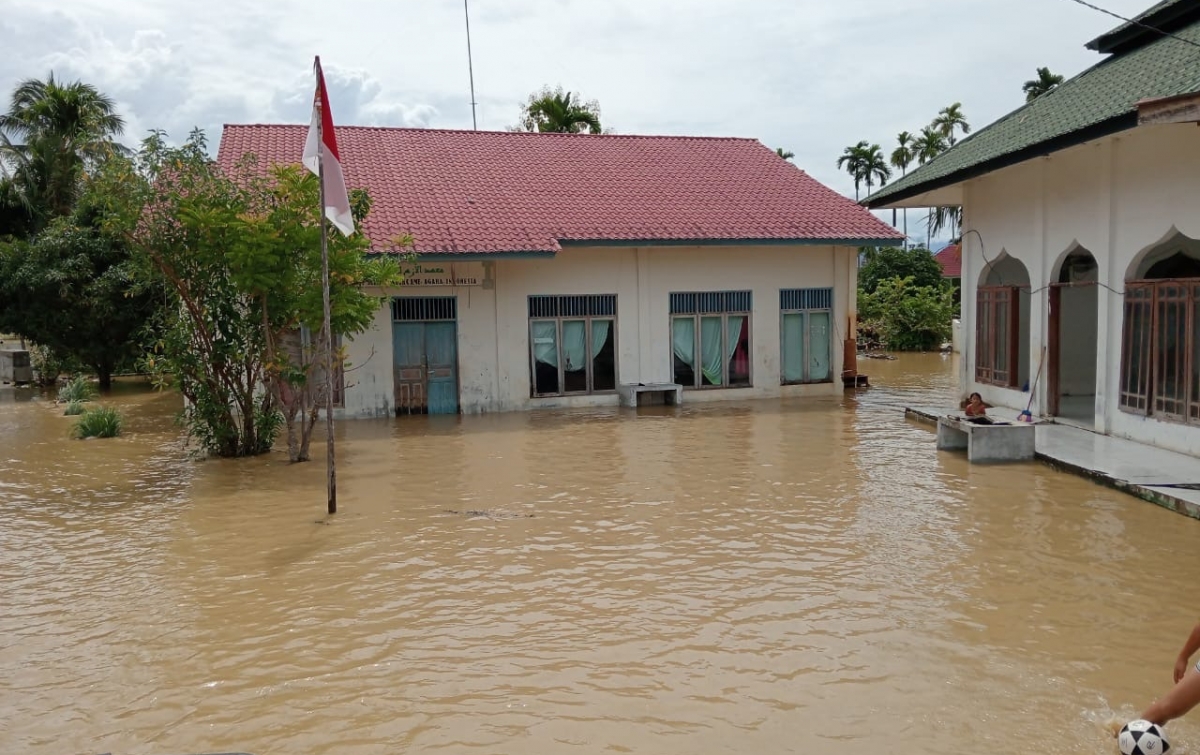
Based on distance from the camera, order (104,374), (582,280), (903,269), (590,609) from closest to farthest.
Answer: (590,609), (582,280), (104,374), (903,269)

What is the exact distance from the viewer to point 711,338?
62.2 feet

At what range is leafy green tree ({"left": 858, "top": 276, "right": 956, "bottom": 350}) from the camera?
1308 inches

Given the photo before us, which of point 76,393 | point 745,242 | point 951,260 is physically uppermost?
point 951,260

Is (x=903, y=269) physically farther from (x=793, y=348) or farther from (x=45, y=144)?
(x=45, y=144)

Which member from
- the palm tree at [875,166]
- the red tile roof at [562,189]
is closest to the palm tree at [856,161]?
the palm tree at [875,166]

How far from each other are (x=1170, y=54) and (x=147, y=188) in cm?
1311

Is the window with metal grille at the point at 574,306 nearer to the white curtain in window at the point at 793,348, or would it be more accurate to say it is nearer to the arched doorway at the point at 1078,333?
the white curtain in window at the point at 793,348

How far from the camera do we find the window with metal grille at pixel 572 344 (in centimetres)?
1797

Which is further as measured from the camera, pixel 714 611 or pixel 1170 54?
pixel 1170 54

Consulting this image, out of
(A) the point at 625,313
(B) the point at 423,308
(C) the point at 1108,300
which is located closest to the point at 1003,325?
(C) the point at 1108,300

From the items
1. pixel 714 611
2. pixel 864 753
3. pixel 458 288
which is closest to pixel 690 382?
pixel 458 288

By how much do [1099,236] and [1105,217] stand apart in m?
0.31

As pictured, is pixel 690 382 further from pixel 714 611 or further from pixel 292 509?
pixel 714 611

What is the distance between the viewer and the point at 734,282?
744 inches
